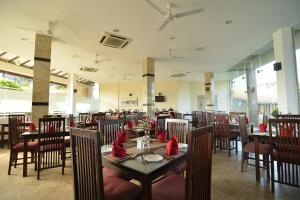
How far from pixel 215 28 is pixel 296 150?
3.58 meters

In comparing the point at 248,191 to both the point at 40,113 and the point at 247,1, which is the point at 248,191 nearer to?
the point at 247,1

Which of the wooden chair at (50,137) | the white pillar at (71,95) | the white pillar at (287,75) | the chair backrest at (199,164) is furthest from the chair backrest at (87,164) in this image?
the white pillar at (71,95)

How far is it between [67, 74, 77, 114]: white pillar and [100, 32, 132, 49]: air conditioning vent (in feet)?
18.7

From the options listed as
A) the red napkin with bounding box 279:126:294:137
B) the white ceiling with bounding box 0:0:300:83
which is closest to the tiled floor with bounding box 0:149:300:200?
the red napkin with bounding box 279:126:294:137

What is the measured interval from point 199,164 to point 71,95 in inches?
402

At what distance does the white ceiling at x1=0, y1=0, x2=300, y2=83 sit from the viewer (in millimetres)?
3543

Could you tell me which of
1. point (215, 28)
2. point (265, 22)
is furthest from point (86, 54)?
point (265, 22)

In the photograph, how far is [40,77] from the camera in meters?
4.85

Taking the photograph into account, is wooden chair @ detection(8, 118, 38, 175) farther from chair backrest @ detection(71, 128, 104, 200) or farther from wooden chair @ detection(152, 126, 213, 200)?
wooden chair @ detection(152, 126, 213, 200)

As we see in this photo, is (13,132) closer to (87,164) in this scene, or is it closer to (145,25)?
(87,164)

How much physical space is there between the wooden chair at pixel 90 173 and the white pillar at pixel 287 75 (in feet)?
15.0

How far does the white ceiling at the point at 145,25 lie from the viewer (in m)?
3.54

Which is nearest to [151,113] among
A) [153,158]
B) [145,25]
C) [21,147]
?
[145,25]

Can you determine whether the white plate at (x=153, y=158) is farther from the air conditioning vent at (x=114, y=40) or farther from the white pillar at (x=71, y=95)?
the white pillar at (x=71, y=95)
